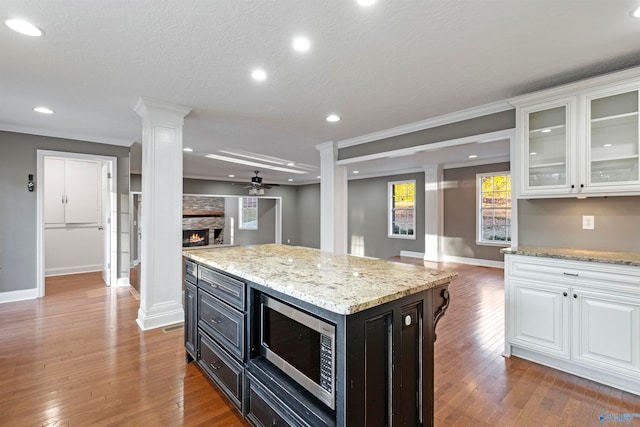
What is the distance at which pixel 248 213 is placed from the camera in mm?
11234

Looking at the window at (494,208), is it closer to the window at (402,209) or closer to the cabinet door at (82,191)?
the window at (402,209)

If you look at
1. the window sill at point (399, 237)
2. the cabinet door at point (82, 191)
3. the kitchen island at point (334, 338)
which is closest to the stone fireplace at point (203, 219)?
the cabinet door at point (82, 191)

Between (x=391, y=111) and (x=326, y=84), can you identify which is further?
(x=391, y=111)

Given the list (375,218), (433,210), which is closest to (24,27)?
(433,210)

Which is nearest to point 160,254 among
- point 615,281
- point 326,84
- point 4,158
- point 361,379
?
point 326,84

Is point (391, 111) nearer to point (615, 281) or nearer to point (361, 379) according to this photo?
point (615, 281)

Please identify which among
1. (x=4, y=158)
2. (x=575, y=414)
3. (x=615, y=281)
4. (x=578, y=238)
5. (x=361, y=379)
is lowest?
(x=575, y=414)

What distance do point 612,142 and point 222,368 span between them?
342 centimetres

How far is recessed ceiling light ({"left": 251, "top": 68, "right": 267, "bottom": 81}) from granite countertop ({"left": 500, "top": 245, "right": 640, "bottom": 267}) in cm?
261

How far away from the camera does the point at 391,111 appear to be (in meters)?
3.44

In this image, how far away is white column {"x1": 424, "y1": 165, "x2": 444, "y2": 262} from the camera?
7.46m

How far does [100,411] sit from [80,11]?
8.01 feet

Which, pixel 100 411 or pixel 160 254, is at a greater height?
pixel 160 254

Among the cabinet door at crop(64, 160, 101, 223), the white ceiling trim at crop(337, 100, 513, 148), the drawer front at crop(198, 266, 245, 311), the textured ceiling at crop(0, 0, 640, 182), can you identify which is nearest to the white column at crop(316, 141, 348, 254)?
the white ceiling trim at crop(337, 100, 513, 148)
